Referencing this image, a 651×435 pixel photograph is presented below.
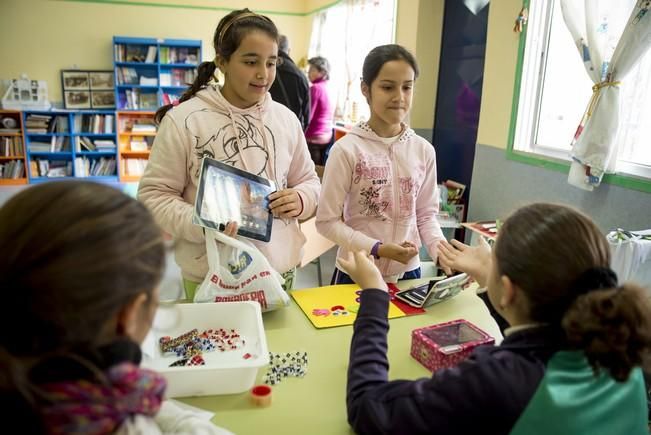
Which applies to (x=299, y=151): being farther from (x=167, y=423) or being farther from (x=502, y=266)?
(x=167, y=423)

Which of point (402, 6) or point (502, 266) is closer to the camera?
point (502, 266)

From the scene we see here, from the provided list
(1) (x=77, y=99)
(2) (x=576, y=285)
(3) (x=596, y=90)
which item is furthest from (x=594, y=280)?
(1) (x=77, y=99)

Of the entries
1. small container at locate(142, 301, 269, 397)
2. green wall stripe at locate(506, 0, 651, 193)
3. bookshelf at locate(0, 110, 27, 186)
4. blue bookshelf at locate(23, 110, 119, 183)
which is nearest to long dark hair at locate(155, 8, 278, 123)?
small container at locate(142, 301, 269, 397)

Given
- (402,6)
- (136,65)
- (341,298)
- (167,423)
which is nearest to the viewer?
(167,423)

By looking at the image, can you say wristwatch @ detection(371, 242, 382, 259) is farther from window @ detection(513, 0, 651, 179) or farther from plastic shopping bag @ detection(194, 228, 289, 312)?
window @ detection(513, 0, 651, 179)

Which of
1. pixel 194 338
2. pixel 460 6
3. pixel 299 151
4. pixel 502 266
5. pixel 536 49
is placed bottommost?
pixel 194 338

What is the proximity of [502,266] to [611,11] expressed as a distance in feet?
7.04

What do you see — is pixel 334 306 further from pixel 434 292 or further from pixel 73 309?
pixel 73 309

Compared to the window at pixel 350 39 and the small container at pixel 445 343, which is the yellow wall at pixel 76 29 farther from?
the small container at pixel 445 343

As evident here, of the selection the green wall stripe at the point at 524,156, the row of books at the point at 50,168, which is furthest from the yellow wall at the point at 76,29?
the green wall stripe at the point at 524,156

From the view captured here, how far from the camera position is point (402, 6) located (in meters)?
4.29

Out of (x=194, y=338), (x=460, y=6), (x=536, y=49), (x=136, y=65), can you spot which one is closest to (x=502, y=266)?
(x=194, y=338)

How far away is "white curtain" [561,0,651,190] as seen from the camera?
2207 millimetres

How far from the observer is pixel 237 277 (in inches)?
52.6
